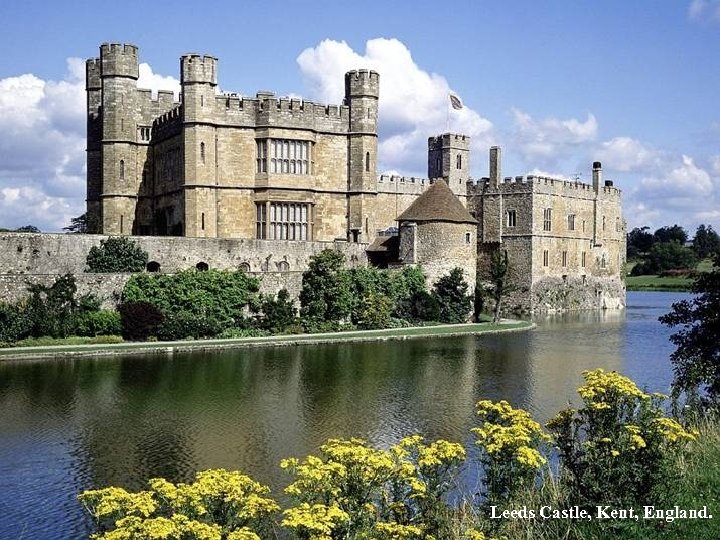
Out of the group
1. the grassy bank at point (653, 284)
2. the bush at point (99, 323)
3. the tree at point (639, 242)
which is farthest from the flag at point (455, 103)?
the tree at point (639, 242)

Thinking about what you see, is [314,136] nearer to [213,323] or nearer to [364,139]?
[364,139]

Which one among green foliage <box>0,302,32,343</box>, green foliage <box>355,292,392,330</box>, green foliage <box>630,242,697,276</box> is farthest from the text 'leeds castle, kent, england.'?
green foliage <box>630,242,697,276</box>

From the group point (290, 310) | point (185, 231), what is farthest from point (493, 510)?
point (185, 231)

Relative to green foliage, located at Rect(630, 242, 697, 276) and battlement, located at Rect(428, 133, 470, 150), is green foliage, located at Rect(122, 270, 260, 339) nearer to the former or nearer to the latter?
battlement, located at Rect(428, 133, 470, 150)

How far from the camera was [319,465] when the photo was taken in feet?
27.8

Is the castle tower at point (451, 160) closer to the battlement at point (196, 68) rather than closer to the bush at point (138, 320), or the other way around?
the battlement at point (196, 68)

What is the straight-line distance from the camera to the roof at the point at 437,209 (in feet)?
137

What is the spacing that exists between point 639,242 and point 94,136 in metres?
116

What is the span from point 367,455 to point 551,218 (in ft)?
161

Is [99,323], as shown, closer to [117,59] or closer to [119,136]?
[119,136]

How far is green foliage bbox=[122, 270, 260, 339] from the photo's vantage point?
3306cm

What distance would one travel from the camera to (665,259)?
104375 millimetres

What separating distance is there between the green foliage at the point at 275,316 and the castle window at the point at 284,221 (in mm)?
6538

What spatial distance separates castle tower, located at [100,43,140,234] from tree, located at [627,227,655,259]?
106 meters
